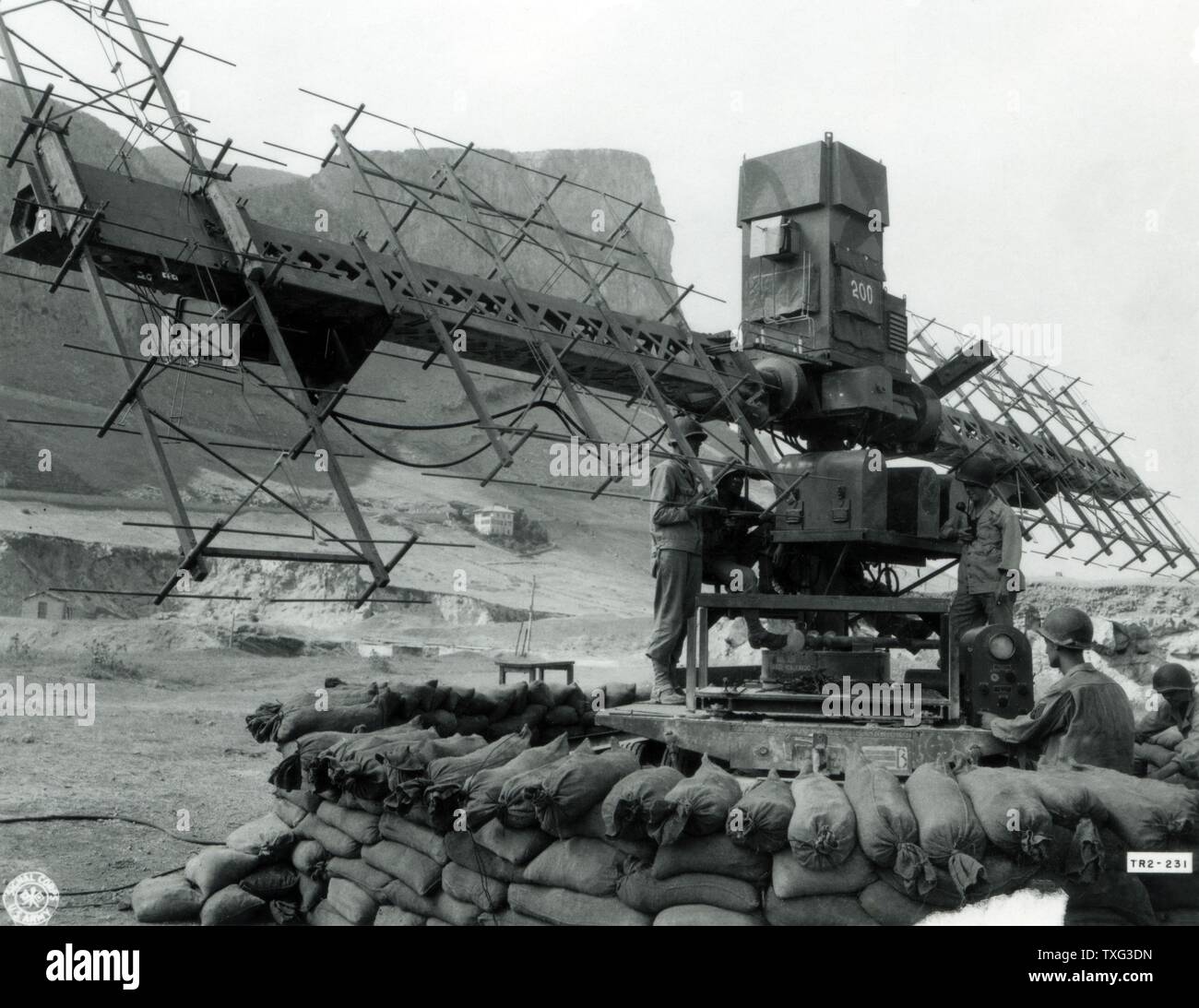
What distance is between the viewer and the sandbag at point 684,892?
5.50 m

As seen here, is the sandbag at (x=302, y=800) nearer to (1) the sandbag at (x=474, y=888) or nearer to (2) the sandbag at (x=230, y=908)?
(2) the sandbag at (x=230, y=908)

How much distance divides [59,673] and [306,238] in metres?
13.7

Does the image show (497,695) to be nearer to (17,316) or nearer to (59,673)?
(59,673)

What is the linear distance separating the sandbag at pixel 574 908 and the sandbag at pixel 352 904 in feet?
4.20

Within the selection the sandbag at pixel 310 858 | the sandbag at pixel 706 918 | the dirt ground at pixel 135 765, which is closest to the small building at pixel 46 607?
the dirt ground at pixel 135 765

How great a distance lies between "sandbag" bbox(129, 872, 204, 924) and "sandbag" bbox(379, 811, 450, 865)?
1422 mm

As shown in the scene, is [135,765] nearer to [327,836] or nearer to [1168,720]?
[327,836]

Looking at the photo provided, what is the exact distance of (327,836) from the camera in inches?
299

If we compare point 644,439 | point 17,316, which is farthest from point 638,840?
point 17,316

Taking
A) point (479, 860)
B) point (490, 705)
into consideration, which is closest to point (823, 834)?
point (479, 860)

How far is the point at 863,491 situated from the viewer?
30.9 feet

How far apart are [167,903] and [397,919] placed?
5.56 feet

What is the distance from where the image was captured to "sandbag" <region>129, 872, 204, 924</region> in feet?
24.5

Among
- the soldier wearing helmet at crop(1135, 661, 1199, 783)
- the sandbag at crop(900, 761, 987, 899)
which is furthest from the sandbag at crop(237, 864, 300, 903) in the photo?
the soldier wearing helmet at crop(1135, 661, 1199, 783)
